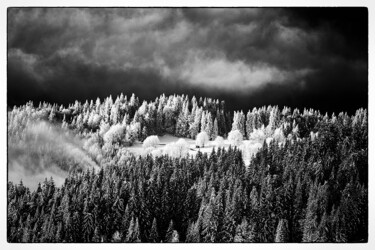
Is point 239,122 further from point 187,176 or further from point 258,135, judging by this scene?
point 187,176

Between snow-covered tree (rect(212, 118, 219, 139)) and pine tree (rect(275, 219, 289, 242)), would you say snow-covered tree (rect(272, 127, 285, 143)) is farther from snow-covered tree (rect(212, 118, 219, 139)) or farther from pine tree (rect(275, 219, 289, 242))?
pine tree (rect(275, 219, 289, 242))

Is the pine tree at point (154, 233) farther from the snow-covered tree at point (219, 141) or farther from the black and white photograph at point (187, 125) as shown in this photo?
the snow-covered tree at point (219, 141)

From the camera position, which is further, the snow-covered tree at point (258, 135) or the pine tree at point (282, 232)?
the snow-covered tree at point (258, 135)

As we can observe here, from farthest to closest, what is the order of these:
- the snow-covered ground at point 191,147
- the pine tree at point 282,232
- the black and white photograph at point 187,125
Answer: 1. the snow-covered ground at point 191,147
2. the black and white photograph at point 187,125
3. the pine tree at point 282,232

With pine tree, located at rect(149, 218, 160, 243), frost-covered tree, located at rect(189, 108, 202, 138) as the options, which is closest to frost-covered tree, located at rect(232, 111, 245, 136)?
frost-covered tree, located at rect(189, 108, 202, 138)

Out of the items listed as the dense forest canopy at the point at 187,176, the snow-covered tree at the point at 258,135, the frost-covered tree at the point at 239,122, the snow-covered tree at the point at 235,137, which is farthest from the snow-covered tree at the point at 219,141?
the snow-covered tree at the point at 258,135
